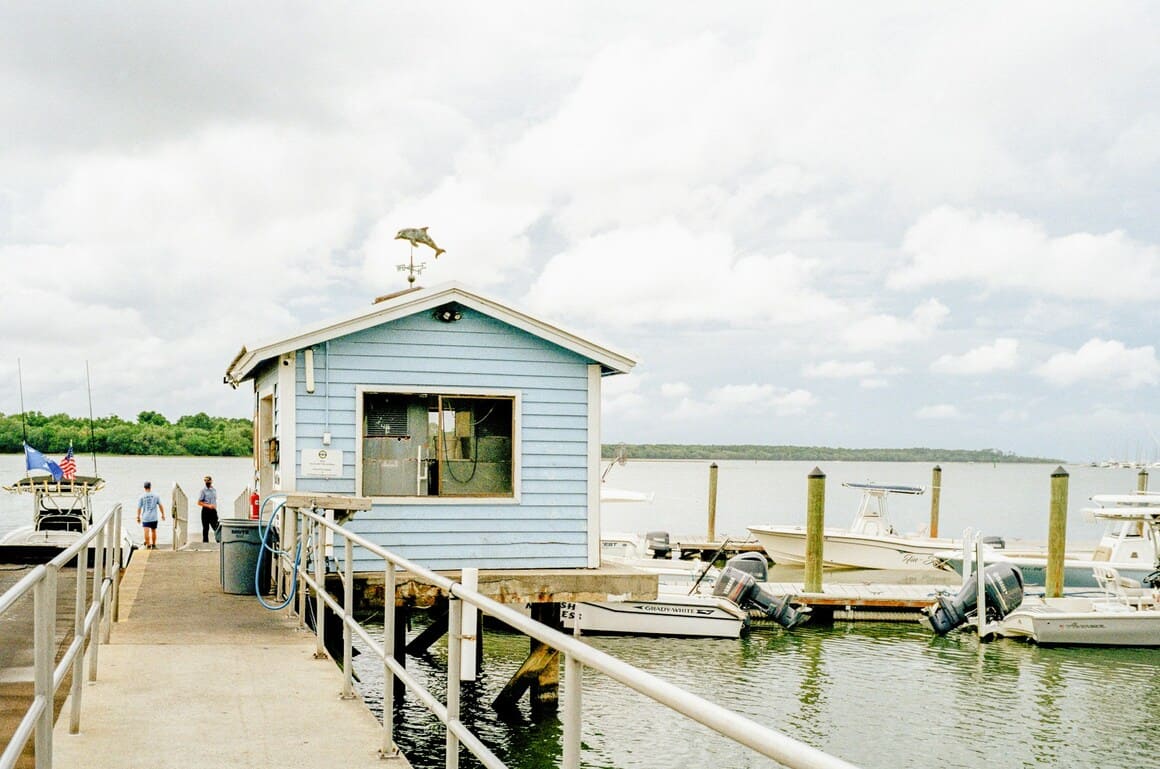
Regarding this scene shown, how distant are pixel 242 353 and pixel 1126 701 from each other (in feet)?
44.5

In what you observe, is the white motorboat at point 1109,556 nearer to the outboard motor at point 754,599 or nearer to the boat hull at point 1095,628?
the boat hull at point 1095,628

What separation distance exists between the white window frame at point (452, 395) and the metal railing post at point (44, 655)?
8.20m

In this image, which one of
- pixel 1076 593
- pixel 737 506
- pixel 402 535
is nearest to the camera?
pixel 402 535

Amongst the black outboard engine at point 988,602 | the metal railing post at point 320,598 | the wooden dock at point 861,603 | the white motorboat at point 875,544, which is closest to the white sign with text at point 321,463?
the metal railing post at point 320,598

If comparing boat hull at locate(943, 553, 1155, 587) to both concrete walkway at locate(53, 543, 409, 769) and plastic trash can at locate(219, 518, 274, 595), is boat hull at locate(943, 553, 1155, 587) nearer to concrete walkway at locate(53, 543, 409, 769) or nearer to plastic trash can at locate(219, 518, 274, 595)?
plastic trash can at locate(219, 518, 274, 595)

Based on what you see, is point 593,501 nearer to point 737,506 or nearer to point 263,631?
point 263,631

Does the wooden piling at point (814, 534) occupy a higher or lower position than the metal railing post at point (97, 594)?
lower

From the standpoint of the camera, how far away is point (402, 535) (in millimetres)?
12773

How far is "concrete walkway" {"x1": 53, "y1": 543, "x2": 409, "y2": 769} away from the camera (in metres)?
5.83

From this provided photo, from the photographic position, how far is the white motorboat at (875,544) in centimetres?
3197

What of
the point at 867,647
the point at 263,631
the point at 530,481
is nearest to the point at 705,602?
the point at 867,647

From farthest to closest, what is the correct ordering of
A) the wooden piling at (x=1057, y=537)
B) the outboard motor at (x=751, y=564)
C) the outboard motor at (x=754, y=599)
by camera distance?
the wooden piling at (x=1057, y=537) < the outboard motor at (x=751, y=564) < the outboard motor at (x=754, y=599)

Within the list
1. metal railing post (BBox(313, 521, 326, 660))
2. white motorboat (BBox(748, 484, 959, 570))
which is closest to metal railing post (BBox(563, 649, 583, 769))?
metal railing post (BBox(313, 521, 326, 660))

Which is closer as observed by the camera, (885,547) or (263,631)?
(263,631)
